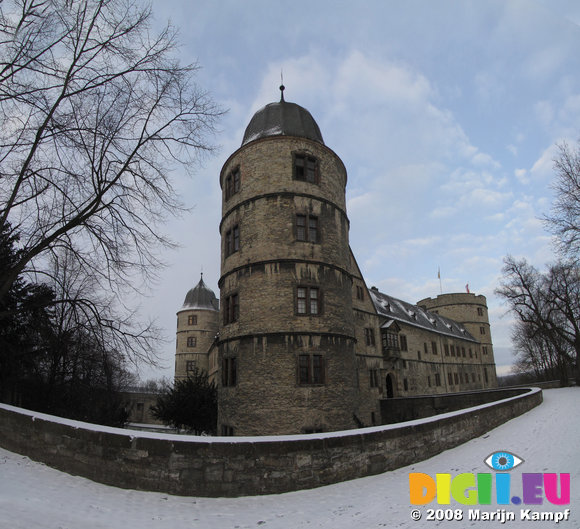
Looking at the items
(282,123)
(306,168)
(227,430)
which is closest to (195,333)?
(227,430)

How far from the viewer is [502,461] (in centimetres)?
971

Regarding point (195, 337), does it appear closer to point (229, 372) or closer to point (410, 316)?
point (410, 316)

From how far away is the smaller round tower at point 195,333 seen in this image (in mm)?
48969

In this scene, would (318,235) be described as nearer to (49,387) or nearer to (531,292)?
(49,387)

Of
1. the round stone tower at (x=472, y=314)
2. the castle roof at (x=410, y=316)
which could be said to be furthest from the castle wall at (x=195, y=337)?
the round stone tower at (x=472, y=314)

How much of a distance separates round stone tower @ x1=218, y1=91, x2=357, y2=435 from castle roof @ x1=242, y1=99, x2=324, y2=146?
0.08 meters

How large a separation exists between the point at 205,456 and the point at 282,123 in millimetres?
16674

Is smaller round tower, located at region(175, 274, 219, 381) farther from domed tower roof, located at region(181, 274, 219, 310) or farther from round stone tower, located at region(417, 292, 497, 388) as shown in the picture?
round stone tower, located at region(417, 292, 497, 388)

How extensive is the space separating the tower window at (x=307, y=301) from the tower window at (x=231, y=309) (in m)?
2.91

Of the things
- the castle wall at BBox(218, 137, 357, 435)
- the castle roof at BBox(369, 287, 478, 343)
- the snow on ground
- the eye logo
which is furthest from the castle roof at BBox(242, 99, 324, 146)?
the castle roof at BBox(369, 287, 478, 343)

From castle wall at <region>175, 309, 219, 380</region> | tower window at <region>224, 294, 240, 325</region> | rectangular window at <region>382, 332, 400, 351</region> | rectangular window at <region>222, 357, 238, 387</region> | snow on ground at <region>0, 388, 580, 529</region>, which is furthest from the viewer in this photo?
castle wall at <region>175, 309, 219, 380</region>

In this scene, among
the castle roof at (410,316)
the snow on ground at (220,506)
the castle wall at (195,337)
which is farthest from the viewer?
the castle wall at (195,337)

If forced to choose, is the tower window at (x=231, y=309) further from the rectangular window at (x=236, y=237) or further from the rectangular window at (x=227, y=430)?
the rectangular window at (x=227, y=430)

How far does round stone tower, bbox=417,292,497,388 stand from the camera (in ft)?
193
